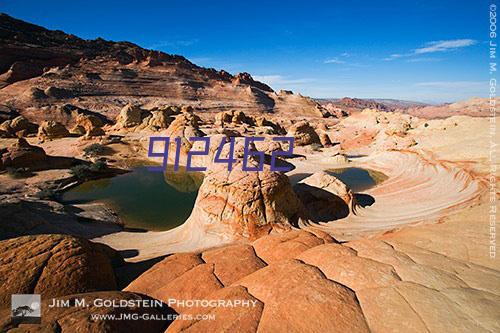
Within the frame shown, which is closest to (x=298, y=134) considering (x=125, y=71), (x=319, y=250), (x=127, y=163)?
(x=127, y=163)

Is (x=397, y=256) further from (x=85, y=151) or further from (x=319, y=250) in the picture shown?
(x=85, y=151)

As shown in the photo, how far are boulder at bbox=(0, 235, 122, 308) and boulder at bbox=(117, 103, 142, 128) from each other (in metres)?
36.3

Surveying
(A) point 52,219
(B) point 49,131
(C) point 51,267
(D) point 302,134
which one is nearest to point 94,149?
(B) point 49,131

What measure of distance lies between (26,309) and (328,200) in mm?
11987

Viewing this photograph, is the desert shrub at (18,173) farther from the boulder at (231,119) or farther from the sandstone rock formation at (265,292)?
the boulder at (231,119)

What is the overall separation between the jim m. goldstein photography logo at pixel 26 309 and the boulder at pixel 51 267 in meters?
0.16

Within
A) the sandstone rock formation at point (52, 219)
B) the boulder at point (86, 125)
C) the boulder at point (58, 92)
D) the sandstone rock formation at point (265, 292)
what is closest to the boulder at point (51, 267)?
the sandstone rock formation at point (265, 292)

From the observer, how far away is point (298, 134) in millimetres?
34688

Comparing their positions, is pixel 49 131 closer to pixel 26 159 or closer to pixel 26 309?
pixel 26 159

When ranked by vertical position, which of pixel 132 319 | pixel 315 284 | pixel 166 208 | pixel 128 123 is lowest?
pixel 166 208

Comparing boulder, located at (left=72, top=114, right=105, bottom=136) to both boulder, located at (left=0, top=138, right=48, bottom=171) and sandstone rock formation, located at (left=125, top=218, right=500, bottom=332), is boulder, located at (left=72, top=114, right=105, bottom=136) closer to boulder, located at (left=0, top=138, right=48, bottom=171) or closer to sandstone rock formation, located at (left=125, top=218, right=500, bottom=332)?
boulder, located at (left=0, top=138, right=48, bottom=171)

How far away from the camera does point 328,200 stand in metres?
13.4

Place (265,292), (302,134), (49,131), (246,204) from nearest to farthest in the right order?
(265,292) → (246,204) → (49,131) → (302,134)

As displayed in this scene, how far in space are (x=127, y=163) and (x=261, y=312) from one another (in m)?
26.6
